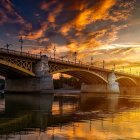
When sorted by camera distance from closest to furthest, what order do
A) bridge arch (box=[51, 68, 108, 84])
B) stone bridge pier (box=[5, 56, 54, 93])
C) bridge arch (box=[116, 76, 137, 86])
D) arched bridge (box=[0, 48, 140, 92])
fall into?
arched bridge (box=[0, 48, 140, 92]) < stone bridge pier (box=[5, 56, 54, 93]) < bridge arch (box=[51, 68, 108, 84]) < bridge arch (box=[116, 76, 137, 86])

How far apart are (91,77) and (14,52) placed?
152 ft

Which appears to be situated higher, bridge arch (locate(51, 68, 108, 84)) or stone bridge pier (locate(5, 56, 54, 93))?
bridge arch (locate(51, 68, 108, 84))

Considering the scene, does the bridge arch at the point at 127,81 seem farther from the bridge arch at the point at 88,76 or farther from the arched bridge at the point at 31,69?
the arched bridge at the point at 31,69

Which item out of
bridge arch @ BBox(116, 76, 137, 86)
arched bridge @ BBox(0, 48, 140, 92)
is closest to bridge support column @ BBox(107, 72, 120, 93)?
arched bridge @ BBox(0, 48, 140, 92)

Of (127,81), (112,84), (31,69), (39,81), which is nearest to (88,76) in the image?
(112,84)

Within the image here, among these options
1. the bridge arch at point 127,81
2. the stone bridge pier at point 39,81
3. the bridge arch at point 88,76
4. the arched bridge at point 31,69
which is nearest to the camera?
the arched bridge at point 31,69

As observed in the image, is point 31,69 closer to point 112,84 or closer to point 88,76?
point 88,76

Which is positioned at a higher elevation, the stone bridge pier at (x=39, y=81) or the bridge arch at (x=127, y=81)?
the bridge arch at (x=127, y=81)

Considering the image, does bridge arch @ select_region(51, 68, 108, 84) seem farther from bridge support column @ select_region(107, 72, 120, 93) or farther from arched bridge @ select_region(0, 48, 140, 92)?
bridge support column @ select_region(107, 72, 120, 93)

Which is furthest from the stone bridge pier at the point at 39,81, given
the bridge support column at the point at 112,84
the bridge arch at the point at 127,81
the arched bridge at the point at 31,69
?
the bridge arch at the point at 127,81

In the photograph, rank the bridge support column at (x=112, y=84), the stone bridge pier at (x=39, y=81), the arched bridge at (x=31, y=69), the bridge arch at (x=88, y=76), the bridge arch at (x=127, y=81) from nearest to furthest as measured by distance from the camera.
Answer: the arched bridge at (x=31, y=69), the stone bridge pier at (x=39, y=81), the bridge arch at (x=88, y=76), the bridge support column at (x=112, y=84), the bridge arch at (x=127, y=81)

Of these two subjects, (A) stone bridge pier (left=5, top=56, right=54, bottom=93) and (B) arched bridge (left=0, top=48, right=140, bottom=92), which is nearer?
(B) arched bridge (left=0, top=48, right=140, bottom=92)

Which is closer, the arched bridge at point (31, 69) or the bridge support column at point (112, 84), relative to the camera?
the arched bridge at point (31, 69)

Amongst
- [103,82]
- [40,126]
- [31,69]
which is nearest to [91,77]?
[103,82]
